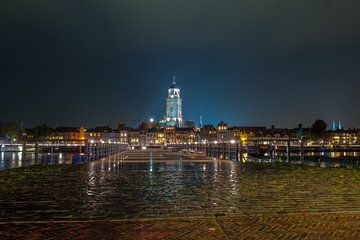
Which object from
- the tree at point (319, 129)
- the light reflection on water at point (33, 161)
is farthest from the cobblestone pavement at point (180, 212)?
the tree at point (319, 129)

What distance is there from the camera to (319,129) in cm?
14525

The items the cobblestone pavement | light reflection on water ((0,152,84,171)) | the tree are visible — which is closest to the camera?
the cobblestone pavement

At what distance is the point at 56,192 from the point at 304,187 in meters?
5.84

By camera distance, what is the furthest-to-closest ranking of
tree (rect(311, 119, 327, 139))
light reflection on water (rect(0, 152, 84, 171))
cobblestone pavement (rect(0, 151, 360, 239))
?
tree (rect(311, 119, 327, 139)), light reflection on water (rect(0, 152, 84, 171)), cobblestone pavement (rect(0, 151, 360, 239))

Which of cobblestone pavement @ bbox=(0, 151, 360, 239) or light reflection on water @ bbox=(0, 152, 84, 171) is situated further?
light reflection on water @ bbox=(0, 152, 84, 171)

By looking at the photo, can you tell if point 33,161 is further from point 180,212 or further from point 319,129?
point 319,129

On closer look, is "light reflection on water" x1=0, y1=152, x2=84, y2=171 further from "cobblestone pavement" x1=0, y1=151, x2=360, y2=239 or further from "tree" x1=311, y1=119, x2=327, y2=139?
"tree" x1=311, y1=119, x2=327, y2=139

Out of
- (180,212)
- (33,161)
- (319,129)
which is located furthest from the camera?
(319,129)

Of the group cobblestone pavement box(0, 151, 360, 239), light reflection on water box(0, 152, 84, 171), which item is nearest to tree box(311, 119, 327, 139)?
light reflection on water box(0, 152, 84, 171)

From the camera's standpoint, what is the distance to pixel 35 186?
9445mm

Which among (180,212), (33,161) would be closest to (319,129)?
(33,161)

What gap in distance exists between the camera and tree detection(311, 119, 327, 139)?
144 m

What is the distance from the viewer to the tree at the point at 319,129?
144 meters

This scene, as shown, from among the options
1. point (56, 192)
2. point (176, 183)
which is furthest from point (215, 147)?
point (56, 192)
